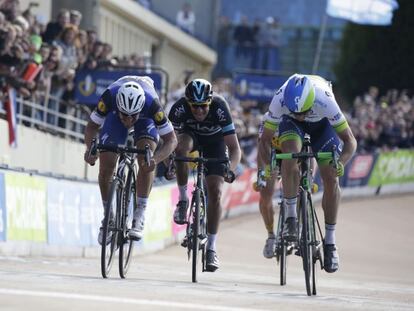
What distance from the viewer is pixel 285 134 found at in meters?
12.0

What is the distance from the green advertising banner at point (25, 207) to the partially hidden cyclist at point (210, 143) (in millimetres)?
2046

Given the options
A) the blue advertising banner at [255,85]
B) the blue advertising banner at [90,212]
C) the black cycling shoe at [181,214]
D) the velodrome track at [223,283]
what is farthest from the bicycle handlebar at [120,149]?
the blue advertising banner at [255,85]

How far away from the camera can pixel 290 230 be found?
39.1ft

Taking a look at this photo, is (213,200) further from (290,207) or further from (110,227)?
(110,227)

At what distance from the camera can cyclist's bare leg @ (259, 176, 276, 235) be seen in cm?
1391

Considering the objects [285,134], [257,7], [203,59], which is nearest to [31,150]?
[285,134]

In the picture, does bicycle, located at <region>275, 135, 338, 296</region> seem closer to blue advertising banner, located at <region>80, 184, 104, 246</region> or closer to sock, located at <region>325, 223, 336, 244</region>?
sock, located at <region>325, 223, 336, 244</region>

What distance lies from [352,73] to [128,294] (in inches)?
1750

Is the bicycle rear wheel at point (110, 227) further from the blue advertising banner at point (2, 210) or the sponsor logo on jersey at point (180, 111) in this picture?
the blue advertising banner at point (2, 210)

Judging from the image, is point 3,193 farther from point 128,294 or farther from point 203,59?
point 203,59

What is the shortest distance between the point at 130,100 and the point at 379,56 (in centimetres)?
4315

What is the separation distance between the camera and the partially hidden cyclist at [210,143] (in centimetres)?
1262

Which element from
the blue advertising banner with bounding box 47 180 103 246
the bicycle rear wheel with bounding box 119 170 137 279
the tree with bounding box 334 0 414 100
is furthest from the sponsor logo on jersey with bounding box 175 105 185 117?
the tree with bounding box 334 0 414 100

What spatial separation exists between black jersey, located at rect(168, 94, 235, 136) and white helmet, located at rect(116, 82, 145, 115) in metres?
1.27
